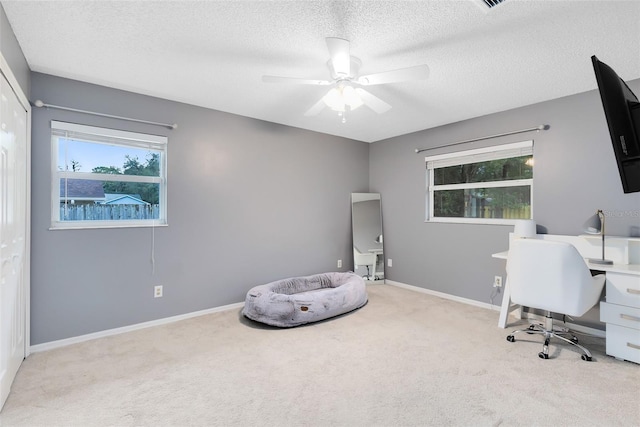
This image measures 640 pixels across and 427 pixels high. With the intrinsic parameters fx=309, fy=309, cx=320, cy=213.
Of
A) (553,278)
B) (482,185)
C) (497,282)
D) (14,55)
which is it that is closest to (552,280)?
(553,278)

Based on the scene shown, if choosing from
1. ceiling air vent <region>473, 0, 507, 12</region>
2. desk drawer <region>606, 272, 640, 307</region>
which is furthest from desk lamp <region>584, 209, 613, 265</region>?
ceiling air vent <region>473, 0, 507, 12</region>

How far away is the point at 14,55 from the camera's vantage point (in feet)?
6.60

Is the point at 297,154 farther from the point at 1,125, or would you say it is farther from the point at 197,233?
the point at 1,125

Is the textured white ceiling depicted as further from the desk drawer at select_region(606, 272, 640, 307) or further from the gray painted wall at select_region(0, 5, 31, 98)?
the desk drawer at select_region(606, 272, 640, 307)

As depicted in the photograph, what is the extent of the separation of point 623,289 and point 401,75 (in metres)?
2.37

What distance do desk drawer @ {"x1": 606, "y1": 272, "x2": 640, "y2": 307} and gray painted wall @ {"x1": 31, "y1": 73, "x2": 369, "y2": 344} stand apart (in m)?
3.01

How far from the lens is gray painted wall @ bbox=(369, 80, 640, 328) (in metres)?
2.88

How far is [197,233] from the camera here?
3377 mm

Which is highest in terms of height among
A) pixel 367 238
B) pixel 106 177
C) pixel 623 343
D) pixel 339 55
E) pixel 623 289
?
pixel 339 55

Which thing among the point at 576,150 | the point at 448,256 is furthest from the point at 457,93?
the point at 448,256

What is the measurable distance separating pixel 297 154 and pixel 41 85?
8.60 ft

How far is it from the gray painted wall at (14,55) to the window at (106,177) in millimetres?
375

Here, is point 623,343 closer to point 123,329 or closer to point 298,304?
point 298,304

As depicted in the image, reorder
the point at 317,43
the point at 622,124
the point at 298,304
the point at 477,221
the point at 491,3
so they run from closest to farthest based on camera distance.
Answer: the point at 622,124
the point at 491,3
the point at 317,43
the point at 298,304
the point at 477,221
